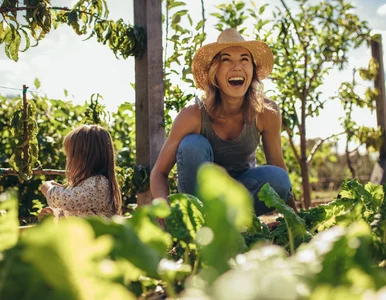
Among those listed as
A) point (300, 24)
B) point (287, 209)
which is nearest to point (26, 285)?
point (287, 209)

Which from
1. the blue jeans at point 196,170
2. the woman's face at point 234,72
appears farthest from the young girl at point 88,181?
the woman's face at point 234,72

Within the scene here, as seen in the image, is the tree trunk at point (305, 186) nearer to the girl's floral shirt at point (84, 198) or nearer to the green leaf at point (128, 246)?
the girl's floral shirt at point (84, 198)

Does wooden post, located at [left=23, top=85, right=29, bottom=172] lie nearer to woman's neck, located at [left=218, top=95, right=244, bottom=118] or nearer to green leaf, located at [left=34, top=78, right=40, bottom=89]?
woman's neck, located at [left=218, top=95, right=244, bottom=118]

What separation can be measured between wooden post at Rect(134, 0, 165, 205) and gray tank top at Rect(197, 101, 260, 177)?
0.28m

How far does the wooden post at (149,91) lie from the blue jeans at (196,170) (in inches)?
16.0

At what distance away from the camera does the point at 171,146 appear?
2.34 meters

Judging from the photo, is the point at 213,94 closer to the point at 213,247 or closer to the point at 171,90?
the point at 171,90

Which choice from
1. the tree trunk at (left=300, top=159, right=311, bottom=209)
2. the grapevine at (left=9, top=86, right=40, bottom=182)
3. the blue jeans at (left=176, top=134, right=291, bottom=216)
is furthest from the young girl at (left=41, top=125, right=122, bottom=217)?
the tree trunk at (left=300, top=159, right=311, bottom=209)

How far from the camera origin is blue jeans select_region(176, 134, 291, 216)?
2.16m

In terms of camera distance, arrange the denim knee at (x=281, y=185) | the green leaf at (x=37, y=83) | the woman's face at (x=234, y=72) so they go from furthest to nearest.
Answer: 1. the green leaf at (x=37, y=83)
2. the woman's face at (x=234, y=72)
3. the denim knee at (x=281, y=185)

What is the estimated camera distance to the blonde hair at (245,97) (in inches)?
97.4

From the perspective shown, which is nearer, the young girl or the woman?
the woman

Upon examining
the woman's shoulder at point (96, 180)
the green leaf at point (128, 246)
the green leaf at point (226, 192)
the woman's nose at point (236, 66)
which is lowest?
the woman's shoulder at point (96, 180)

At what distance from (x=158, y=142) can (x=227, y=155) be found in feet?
1.34
